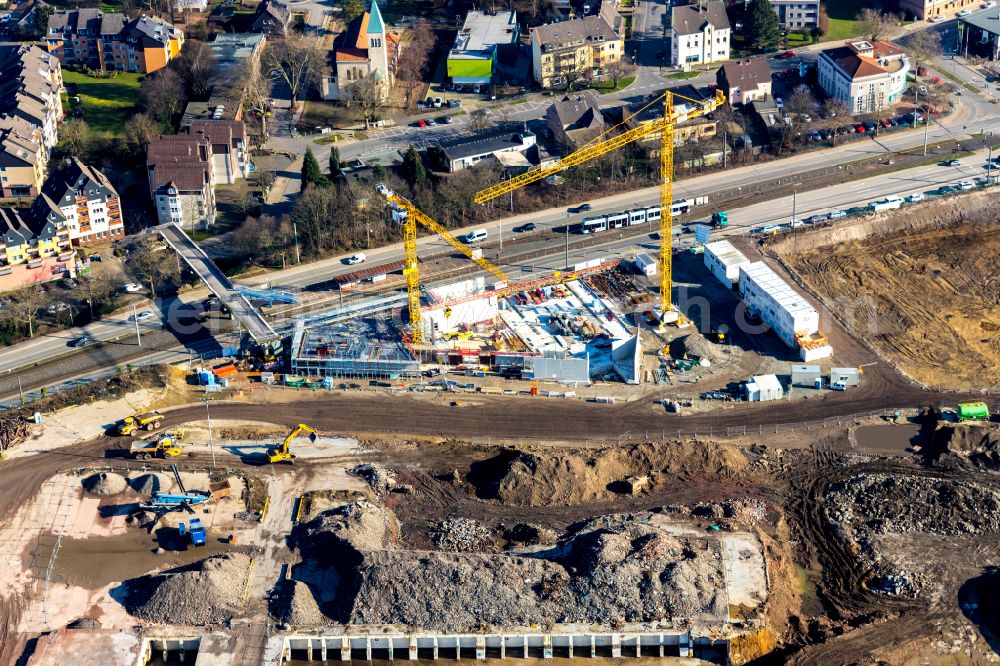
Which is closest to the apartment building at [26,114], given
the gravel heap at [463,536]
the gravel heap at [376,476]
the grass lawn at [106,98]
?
the grass lawn at [106,98]

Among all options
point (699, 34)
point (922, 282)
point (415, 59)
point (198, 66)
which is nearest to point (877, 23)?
point (699, 34)

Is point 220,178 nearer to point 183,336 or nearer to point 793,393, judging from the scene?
point 183,336

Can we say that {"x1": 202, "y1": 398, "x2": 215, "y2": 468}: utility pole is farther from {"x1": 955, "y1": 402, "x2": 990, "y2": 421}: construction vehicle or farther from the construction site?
{"x1": 955, "y1": 402, "x2": 990, "y2": 421}: construction vehicle

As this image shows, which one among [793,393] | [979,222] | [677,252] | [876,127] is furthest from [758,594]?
[876,127]

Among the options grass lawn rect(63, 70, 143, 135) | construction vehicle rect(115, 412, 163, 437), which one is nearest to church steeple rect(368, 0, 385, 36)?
grass lawn rect(63, 70, 143, 135)

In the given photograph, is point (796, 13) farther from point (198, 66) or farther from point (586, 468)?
point (586, 468)

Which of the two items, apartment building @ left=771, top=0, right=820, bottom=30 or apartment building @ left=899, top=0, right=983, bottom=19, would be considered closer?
apartment building @ left=771, top=0, right=820, bottom=30
